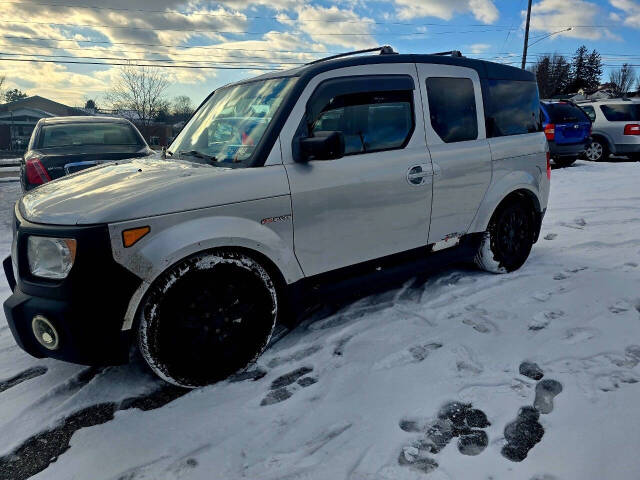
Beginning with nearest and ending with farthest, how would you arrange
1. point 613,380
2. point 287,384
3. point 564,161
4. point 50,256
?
point 50,256 < point 613,380 < point 287,384 < point 564,161

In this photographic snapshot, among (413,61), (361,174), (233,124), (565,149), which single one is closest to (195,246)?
(233,124)

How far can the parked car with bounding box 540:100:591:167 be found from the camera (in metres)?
11.4

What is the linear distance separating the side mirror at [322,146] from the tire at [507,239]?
1965mm

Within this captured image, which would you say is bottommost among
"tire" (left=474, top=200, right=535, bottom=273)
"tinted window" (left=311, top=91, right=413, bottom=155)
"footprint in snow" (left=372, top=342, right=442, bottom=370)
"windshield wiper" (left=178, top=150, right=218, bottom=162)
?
"footprint in snow" (left=372, top=342, right=442, bottom=370)

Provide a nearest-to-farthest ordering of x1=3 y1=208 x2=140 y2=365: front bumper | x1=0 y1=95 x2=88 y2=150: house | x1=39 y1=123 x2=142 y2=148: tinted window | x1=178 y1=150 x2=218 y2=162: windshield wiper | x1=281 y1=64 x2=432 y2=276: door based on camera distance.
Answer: x1=3 y1=208 x2=140 y2=365: front bumper < x1=281 y1=64 x2=432 y2=276: door < x1=178 y1=150 x2=218 y2=162: windshield wiper < x1=39 y1=123 x2=142 y2=148: tinted window < x1=0 y1=95 x2=88 y2=150: house

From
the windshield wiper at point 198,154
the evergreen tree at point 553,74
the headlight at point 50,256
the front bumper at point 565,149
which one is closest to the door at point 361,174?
the windshield wiper at point 198,154

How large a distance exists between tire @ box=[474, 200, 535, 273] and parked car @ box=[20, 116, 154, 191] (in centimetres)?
456

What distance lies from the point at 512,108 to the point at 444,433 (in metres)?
3.18

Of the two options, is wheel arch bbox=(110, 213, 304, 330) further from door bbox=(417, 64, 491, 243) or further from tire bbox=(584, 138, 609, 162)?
tire bbox=(584, 138, 609, 162)

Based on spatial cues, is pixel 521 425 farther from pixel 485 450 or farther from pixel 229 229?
pixel 229 229

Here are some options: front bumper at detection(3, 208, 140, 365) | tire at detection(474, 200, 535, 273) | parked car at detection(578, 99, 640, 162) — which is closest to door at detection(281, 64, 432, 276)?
tire at detection(474, 200, 535, 273)

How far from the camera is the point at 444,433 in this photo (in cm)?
217

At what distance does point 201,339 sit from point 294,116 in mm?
1452

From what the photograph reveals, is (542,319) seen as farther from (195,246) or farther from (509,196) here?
(195,246)
